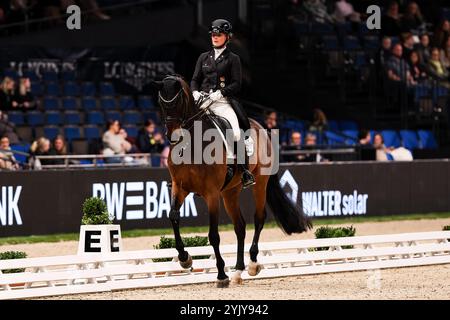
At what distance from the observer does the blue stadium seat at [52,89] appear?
73.2 feet

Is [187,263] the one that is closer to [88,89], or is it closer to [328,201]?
[328,201]

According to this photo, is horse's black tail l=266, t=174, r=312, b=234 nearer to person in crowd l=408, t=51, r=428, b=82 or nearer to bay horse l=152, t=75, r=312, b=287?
bay horse l=152, t=75, r=312, b=287

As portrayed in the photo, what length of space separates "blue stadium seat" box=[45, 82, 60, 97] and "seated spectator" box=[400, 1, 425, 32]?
353 inches

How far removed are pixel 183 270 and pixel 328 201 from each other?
325 inches

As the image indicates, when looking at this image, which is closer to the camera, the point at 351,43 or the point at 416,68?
the point at 416,68

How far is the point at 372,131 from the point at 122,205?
812 centimetres

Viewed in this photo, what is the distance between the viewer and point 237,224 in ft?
41.7

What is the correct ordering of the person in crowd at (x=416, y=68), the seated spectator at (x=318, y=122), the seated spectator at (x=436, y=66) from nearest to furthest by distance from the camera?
the seated spectator at (x=318, y=122)
the person in crowd at (x=416, y=68)
the seated spectator at (x=436, y=66)

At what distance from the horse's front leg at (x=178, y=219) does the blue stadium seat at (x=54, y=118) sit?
9697mm

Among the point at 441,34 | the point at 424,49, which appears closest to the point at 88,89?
the point at 424,49

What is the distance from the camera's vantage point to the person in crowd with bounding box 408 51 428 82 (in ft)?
84.4

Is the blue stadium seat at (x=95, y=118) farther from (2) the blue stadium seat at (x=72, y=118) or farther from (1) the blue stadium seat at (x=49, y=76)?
(1) the blue stadium seat at (x=49, y=76)

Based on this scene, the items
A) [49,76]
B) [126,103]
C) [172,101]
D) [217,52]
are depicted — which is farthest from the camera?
[126,103]

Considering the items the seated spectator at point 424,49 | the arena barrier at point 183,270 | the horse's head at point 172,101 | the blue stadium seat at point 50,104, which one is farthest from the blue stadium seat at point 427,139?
the horse's head at point 172,101
